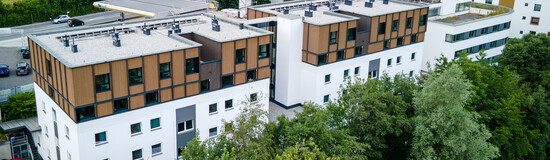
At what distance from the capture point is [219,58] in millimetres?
A: 35781

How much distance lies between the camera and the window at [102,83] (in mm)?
30589

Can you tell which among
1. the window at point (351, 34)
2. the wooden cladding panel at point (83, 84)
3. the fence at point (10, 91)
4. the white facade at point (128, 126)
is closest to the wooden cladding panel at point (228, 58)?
the white facade at point (128, 126)

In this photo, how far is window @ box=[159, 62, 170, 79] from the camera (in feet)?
108

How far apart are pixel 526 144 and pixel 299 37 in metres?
21.8

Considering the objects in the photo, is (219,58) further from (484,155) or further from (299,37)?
(484,155)

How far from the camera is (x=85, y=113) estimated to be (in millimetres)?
31000

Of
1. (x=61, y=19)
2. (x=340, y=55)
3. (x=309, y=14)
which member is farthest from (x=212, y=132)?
(x=61, y=19)

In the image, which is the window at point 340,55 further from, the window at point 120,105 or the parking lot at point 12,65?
the parking lot at point 12,65

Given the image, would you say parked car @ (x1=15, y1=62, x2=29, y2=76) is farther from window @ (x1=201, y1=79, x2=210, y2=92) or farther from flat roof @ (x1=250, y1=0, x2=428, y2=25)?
window @ (x1=201, y1=79, x2=210, y2=92)

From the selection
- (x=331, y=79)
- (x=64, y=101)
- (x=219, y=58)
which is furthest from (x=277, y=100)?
(x=64, y=101)

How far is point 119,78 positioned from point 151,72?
7.20 feet

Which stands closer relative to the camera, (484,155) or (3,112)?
(484,155)

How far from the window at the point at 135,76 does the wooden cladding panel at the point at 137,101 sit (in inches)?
38.2

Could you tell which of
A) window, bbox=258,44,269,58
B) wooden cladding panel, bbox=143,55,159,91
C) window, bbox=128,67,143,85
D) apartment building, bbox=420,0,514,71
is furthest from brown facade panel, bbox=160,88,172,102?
apartment building, bbox=420,0,514,71
